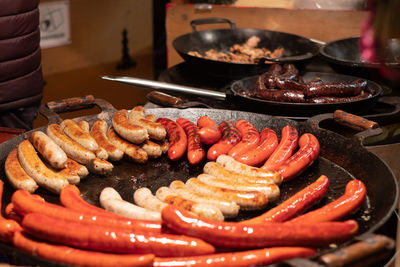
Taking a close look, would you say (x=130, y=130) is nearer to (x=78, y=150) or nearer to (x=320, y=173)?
(x=78, y=150)

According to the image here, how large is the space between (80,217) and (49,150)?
71 centimetres

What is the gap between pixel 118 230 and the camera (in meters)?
1.68

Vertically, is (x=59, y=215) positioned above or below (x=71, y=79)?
above

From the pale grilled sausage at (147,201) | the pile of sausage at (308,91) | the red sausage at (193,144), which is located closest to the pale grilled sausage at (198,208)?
the pale grilled sausage at (147,201)

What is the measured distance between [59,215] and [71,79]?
641 centimetres

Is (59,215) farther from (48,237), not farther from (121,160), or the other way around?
(121,160)

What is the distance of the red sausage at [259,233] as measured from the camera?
168 cm

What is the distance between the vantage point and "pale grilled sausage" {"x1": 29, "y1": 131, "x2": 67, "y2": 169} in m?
2.36

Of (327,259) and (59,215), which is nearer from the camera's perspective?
(327,259)

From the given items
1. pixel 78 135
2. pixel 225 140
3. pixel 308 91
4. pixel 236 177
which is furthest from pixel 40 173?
pixel 308 91

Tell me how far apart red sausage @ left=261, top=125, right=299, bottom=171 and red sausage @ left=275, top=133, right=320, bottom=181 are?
4 centimetres

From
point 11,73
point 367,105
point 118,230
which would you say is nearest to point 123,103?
point 11,73

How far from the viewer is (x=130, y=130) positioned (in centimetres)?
261

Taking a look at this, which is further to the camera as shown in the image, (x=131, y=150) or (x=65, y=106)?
(x=65, y=106)
